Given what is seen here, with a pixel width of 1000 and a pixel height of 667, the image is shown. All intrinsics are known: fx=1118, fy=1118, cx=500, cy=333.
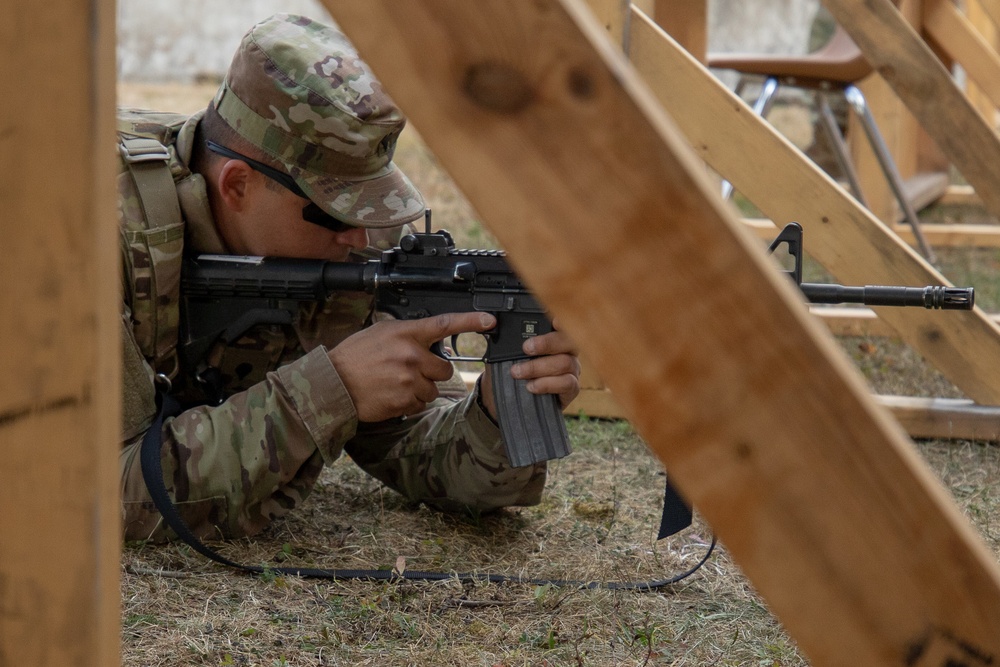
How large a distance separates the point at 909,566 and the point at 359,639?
4.15 feet

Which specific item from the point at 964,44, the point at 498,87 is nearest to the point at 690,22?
the point at 964,44

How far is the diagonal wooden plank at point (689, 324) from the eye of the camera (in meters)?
0.77

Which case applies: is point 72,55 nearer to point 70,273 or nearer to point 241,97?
point 70,273

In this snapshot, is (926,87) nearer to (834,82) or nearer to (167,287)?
(834,82)

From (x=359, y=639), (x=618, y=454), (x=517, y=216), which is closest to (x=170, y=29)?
(x=618, y=454)

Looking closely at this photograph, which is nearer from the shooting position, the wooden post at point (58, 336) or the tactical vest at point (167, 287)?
the wooden post at point (58, 336)

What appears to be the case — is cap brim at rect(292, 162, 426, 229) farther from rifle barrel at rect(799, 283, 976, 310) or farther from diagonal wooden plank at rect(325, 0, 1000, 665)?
diagonal wooden plank at rect(325, 0, 1000, 665)


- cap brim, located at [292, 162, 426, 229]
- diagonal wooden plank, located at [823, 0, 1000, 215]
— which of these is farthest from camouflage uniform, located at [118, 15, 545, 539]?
diagonal wooden plank, located at [823, 0, 1000, 215]

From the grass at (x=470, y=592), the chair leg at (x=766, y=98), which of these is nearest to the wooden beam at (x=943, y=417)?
the grass at (x=470, y=592)

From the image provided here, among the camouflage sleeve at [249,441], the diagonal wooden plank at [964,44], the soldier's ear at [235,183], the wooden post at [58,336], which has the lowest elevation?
the camouflage sleeve at [249,441]

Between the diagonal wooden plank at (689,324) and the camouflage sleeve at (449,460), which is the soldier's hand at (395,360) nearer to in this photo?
the camouflage sleeve at (449,460)

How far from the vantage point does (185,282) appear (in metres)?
2.22

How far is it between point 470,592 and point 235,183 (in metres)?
0.92

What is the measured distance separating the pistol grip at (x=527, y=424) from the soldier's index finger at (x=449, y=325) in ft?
0.32
